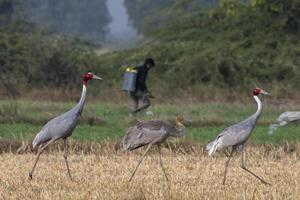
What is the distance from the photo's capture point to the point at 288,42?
94.9 feet

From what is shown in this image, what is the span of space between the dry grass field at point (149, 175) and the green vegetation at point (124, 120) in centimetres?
119

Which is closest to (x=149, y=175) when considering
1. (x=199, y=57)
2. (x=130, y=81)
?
(x=130, y=81)

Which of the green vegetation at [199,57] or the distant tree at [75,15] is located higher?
the green vegetation at [199,57]

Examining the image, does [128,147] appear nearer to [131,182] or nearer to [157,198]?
[131,182]

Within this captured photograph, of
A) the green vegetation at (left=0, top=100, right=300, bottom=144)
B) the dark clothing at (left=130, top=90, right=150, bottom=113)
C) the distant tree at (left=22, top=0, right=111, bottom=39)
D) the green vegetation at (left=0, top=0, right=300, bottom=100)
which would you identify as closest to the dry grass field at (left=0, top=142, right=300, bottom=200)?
the green vegetation at (left=0, top=100, right=300, bottom=144)

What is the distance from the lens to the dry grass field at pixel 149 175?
31.5ft

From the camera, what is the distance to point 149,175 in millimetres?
11594

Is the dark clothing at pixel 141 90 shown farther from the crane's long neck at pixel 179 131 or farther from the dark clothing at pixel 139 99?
the crane's long neck at pixel 179 131

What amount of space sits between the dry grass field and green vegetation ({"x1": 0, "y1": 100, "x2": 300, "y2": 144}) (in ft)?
3.90

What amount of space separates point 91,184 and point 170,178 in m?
1.15

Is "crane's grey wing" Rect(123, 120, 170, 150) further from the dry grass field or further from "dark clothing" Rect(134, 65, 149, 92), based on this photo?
"dark clothing" Rect(134, 65, 149, 92)

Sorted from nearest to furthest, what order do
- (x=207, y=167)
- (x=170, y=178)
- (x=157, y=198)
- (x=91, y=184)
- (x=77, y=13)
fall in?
(x=157, y=198) → (x=91, y=184) → (x=170, y=178) → (x=207, y=167) → (x=77, y=13)

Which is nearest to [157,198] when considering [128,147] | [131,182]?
[131,182]

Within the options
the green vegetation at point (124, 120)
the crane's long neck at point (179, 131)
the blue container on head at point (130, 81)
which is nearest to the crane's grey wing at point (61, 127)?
the crane's long neck at point (179, 131)
